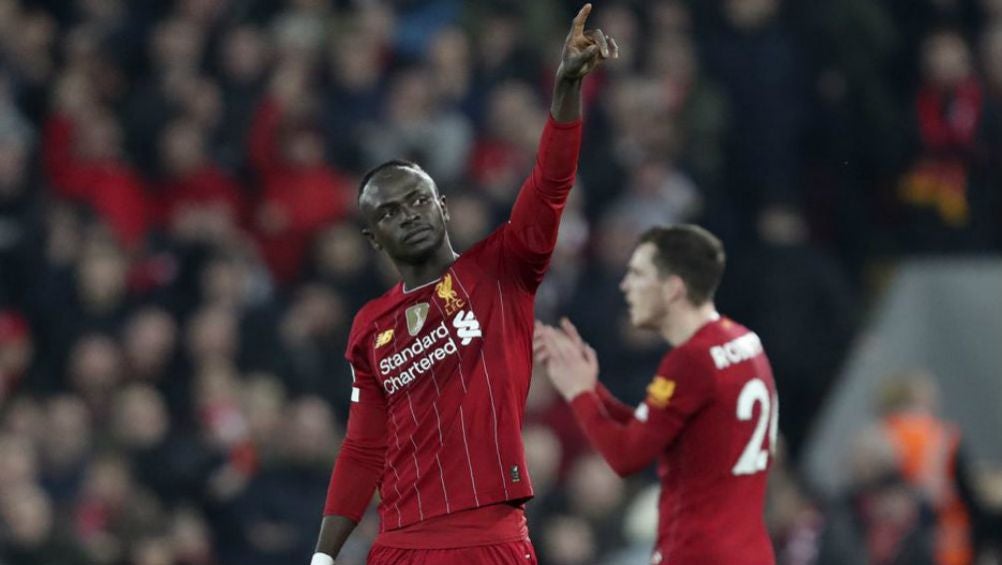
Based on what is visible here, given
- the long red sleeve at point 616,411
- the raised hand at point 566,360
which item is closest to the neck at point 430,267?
the raised hand at point 566,360

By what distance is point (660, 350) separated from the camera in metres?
10.5

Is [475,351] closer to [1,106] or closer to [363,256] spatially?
[363,256]

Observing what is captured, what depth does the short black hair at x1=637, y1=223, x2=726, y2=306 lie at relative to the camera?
6477 millimetres

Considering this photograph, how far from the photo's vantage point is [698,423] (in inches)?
249

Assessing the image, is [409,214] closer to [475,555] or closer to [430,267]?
[430,267]

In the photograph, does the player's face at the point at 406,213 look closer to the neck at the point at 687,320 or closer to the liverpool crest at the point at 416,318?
the liverpool crest at the point at 416,318

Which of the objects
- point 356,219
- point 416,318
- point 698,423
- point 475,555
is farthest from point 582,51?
point 356,219

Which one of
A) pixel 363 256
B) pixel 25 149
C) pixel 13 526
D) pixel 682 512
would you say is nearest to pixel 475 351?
pixel 682 512

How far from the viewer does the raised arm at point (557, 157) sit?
509 centimetres

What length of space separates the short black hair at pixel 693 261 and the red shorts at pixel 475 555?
51.6 inches

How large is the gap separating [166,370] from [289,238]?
1.21 m

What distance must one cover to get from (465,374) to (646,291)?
120cm

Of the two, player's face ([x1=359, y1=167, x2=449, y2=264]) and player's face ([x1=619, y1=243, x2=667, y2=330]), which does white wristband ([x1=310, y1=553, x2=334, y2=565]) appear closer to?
player's face ([x1=359, y1=167, x2=449, y2=264])

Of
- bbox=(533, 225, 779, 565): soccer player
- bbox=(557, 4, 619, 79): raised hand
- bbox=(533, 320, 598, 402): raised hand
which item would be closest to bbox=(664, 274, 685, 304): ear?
bbox=(533, 225, 779, 565): soccer player
